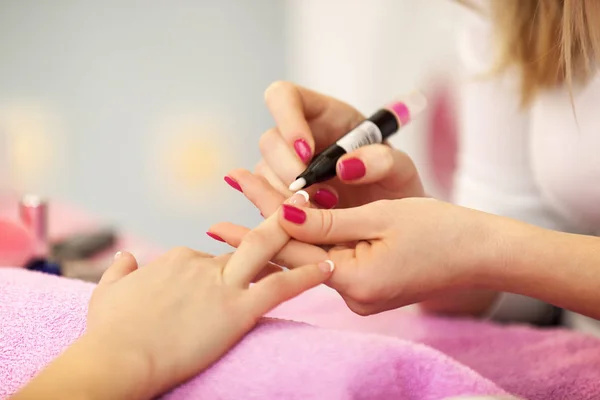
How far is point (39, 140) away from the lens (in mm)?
1198

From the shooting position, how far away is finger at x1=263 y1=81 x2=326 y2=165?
59 centimetres

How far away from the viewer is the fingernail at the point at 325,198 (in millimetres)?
598

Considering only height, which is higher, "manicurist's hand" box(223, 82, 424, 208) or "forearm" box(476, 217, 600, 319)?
"manicurist's hand" box(223, 82, 424, 208)

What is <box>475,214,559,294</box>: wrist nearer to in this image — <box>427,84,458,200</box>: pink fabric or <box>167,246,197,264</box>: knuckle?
<box>167,246,197,264</box>: knuckle

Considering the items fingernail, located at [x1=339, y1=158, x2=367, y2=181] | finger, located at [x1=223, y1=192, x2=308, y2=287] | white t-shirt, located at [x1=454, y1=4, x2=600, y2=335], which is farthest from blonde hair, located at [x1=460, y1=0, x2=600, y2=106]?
finger, located at [x1=223, y1=192, x2=308, y2=287]

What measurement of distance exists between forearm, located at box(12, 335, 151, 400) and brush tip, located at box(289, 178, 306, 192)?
8.8 inches

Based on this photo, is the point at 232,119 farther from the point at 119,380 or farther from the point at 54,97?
the point at 119,380

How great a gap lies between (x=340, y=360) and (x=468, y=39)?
621mm

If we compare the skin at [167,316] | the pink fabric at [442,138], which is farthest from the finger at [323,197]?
the pink fabric at [442,138]

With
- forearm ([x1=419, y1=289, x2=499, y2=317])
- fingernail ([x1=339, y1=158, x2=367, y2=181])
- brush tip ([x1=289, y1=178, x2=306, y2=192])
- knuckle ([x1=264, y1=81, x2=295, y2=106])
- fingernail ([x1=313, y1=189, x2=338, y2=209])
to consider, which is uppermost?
knuckle ([x1=264, y1=81, x2=295, y2=106])

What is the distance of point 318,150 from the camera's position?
0.68 m

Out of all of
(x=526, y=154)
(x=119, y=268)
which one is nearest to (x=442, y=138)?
(x=526, y=154)

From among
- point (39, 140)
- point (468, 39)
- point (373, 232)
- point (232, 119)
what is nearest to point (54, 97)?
point (39, 140)

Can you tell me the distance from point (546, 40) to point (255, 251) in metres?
0.48
